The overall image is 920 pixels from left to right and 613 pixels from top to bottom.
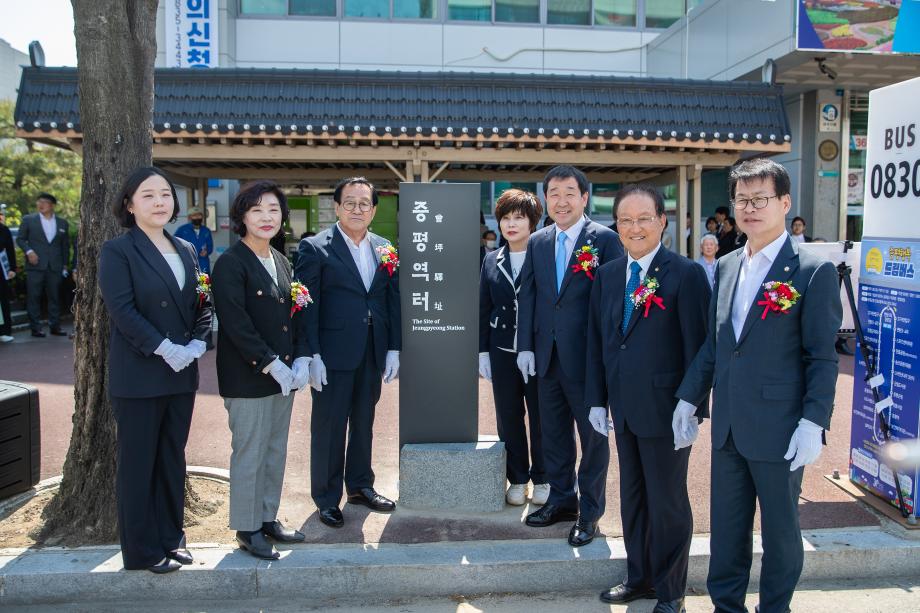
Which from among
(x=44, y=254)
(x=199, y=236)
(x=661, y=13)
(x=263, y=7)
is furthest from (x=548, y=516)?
(x=661, y=13)

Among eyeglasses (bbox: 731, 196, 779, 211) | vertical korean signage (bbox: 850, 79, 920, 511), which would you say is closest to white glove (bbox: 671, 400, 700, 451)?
eyeglasses (bbox: 731, 196, 779, 211)

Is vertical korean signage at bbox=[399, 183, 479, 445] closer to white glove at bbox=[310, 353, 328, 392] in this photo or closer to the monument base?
the monument base

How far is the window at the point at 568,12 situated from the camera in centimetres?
1612

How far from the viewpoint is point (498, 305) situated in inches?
181

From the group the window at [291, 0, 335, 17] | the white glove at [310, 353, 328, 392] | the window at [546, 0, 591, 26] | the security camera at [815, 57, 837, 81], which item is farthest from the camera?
the window at [546, 0, 591, 26]

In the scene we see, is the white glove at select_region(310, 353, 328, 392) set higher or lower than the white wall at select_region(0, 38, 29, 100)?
lower

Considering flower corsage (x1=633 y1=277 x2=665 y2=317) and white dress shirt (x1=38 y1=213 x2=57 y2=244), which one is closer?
flower corsage (x1=633 y1=277 x2=665 y2=317)

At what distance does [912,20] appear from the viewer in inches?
446

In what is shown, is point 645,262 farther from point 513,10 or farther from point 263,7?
point 263,7

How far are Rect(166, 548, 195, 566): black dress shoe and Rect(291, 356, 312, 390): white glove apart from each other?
954 mm

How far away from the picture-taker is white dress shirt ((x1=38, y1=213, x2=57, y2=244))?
35.2 ft

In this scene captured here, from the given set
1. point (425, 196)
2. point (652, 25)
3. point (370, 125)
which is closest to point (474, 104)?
point (370, 125)

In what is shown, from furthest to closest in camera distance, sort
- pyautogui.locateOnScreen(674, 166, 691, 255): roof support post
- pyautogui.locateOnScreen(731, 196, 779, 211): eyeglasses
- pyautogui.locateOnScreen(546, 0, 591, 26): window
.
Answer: pyautogui.locateOnScreen(546, 0, 591, 26): window
pyautogui.locateOnScreen(674, 166, 691, 255): roof support post
pyautogui.locateOnScreen(731, 196, 779, 211): eyeglasses

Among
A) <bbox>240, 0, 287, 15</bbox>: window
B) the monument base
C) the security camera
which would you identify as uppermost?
<bbox>240, 0, 287, 15</bbox>: window
